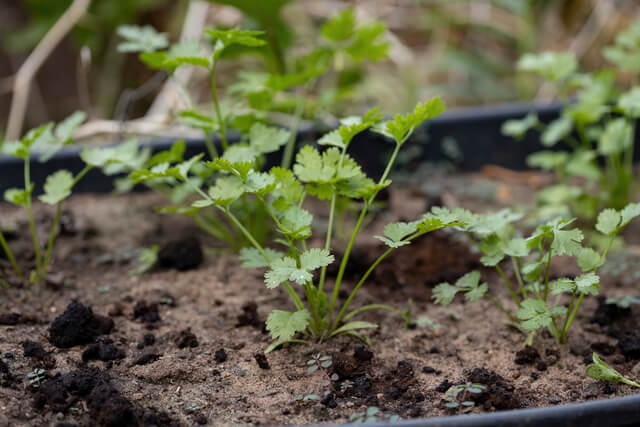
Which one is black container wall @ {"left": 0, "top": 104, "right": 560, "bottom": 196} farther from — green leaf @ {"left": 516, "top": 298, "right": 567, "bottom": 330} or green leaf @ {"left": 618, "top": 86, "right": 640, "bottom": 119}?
green leaf @ {"left": 516, "top": 298, "right": 567, "bottom": 330}

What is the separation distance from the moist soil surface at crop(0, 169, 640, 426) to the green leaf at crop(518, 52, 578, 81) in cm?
54

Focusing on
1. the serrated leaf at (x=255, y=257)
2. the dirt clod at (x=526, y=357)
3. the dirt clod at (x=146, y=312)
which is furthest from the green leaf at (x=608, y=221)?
the dirt clod at (x=146, y=312)

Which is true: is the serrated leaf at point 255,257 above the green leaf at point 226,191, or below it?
below

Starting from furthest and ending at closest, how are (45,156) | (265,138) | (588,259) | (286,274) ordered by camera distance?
(45,156) → (265,138) → (588,259) → (286,274)

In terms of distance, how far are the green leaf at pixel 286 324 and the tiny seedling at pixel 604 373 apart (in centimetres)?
52

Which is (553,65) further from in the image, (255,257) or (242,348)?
(242,348)

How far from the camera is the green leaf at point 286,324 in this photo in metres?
1.04

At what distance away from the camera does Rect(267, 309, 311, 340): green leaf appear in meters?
1.04

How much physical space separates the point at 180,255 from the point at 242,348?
0.43 metres

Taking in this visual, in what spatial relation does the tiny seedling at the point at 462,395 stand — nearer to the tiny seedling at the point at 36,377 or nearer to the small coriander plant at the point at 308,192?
the small coriander plant at the point at 308,192

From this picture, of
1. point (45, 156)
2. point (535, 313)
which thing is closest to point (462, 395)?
point (535, 313)

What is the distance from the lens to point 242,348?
1.18 m

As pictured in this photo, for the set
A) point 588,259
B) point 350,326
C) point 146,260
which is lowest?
point 146,260

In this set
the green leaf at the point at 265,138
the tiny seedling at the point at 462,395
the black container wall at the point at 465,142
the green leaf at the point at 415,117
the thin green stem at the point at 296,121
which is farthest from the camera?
the black container wall at the point at 465,142
